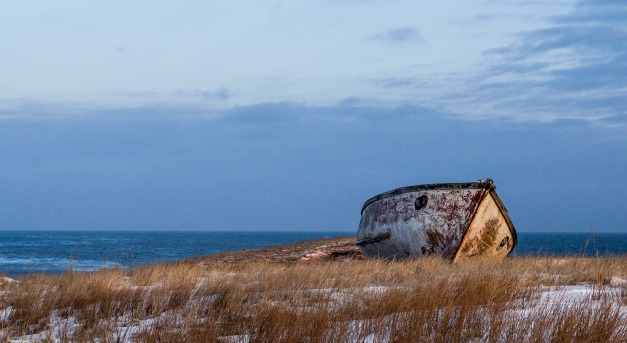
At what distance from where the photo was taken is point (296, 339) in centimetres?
544

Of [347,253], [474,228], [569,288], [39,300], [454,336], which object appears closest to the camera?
[454,336]

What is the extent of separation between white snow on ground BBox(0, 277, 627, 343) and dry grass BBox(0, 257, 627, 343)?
0.02 meters

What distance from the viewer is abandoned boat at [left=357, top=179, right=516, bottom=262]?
13.6 m

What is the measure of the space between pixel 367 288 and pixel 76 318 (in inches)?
126

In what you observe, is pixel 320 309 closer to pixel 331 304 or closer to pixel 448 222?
pixel 331 304

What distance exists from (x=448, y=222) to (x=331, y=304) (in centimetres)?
734

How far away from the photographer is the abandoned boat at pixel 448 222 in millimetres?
13562

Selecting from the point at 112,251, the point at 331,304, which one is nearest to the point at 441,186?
the point at 331,304

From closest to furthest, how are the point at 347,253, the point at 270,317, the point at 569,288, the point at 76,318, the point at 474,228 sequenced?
the point at 270,317, the point at 76,318, the point at 569,288, the point at 474,228, the point at 347,253

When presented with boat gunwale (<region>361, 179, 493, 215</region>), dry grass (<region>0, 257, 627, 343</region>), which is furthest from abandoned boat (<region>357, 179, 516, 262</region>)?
dry grass (<region>0, 257, 627, 343</region>)

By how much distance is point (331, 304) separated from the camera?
22.3ft

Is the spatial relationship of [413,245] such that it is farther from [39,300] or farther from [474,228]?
[39,300]

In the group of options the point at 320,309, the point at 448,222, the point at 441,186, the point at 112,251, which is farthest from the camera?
the point at 112,251

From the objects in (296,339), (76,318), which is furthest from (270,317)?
(76,318)
